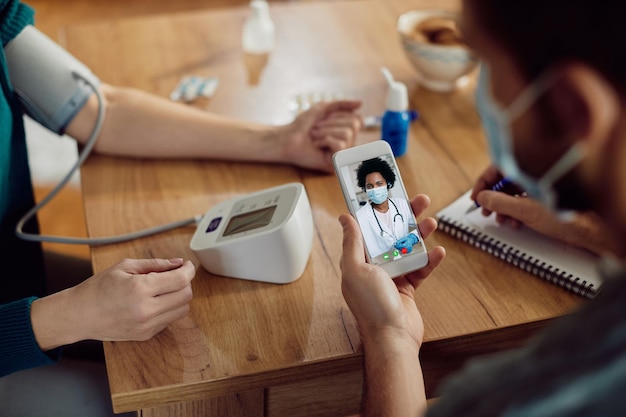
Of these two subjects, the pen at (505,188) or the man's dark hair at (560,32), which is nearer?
the man's dark hair at (560,32)

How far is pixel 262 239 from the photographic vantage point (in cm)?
95

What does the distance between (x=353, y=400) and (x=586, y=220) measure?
1.37ft

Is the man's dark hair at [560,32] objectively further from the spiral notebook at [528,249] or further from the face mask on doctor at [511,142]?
the spiral notebook at [528,249]

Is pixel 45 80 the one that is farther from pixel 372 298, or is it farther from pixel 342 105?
pixel 372 298

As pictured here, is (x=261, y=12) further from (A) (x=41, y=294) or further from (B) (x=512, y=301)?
(B) (x=512, y=301)

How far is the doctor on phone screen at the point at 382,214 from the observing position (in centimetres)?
95

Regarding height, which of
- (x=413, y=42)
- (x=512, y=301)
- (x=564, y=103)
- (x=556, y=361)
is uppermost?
(x=564, y=103)

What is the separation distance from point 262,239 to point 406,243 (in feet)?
0.63

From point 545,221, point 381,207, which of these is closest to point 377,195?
point 381,207

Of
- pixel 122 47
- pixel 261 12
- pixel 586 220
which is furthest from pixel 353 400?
pixel 122 47

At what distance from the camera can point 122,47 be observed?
5.08ft

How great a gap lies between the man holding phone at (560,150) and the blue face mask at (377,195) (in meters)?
0.36

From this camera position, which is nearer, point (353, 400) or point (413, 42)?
point (353, 400)

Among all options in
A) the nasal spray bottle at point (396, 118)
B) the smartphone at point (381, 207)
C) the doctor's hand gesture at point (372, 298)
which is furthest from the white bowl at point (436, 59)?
the doctor's hand gesture at point (372, 298)
